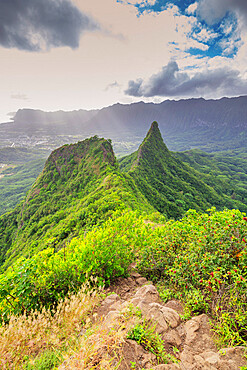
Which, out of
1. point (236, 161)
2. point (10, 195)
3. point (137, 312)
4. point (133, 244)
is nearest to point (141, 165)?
point (133, 244)

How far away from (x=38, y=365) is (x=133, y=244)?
16.8 ft

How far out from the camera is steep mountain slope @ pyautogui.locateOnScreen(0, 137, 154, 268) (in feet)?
85.9

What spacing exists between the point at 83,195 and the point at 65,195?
8.23 m

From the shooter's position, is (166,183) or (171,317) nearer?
(171,317)

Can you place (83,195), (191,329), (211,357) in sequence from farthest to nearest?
1. (83,195)
2. (191,329)
3. (211,357)

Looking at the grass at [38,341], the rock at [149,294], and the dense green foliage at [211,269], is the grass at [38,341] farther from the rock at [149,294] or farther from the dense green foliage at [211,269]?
the dense green foliage at [211,269]

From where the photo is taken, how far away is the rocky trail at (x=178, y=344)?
3025 millimetres

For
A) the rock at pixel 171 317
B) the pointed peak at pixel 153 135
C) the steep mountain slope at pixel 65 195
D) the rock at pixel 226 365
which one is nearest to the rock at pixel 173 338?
the rock at pixel 171 317

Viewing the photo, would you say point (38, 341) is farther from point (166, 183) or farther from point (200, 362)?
point (166, 183)

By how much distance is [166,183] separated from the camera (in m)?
61.2

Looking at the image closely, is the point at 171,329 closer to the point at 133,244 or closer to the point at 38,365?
the point at 38,365

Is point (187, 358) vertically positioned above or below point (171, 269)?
below

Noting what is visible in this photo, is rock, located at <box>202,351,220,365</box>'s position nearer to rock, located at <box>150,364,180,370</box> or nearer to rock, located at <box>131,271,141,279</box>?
rock, located at <box>150,364,180,370</box>

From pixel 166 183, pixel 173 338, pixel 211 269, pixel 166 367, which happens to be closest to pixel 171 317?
pixel 173 338
